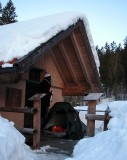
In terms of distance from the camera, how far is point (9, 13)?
37.8 m

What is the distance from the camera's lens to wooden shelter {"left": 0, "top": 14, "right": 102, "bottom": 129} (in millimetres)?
7989

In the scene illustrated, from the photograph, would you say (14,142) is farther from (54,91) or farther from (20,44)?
(54,91)

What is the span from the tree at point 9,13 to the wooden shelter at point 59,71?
26597mm

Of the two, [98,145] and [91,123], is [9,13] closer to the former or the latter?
[91,123]

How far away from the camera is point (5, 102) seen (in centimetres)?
914

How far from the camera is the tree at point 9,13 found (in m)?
37.2

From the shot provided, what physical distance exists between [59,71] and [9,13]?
27.7 m

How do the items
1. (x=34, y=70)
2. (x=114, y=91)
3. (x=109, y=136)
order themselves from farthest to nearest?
(x=114, y=91)
(x=34, y=70)
(x=109, y=136)

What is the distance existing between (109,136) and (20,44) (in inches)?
147

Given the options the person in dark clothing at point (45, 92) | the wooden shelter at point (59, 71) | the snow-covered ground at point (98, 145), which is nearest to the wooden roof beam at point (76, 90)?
the wooden shelter at point (59, 71)

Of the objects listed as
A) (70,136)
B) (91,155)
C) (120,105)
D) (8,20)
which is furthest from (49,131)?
(8,20)

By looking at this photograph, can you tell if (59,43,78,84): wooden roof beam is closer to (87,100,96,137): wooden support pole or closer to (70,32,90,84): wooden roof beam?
(70,32,90,84): wooden roof beam

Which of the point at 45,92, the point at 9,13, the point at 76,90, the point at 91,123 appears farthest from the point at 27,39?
the point at 9,13

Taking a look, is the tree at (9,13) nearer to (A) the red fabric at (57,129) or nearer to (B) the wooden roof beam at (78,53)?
(B) the wooden roof beam at (78,53)
